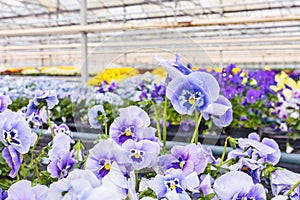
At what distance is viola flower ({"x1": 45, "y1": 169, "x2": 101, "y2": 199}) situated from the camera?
0.30 m

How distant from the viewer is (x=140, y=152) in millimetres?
473

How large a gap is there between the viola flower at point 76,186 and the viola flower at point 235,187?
0.15 meters

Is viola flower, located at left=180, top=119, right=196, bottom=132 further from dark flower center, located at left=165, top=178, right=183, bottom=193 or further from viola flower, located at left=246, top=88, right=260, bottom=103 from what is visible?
viola flower, located at left=246, top=88, right=260, bottom=103

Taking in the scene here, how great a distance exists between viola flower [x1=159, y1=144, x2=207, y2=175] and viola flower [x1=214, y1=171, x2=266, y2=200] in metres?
0.06

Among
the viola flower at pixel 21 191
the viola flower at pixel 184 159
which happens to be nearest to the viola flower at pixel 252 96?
the viola flower at pixel 184 159

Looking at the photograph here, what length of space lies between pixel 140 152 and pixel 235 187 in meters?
0.10

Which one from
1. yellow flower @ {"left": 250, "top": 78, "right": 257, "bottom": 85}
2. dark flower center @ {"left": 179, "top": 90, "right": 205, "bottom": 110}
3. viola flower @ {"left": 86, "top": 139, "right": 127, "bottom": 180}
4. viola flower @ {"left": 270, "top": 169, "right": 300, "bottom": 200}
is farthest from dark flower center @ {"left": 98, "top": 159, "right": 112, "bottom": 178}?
yellow flower @ {"left": 250, "top": 78, "right": 257, "bottom": 85}

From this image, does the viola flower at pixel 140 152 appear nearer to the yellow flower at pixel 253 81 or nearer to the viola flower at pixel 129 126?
the viola flower at pixel 129 126

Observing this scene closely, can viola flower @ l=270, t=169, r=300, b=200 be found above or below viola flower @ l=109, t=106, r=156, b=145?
below

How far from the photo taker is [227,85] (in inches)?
101

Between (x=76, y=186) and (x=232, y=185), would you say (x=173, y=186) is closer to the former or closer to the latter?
(x=232, y=185)

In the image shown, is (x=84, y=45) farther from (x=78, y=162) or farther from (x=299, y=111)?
(x=78, y=162)

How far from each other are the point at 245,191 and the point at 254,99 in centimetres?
193

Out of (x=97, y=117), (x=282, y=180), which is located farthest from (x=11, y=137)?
(x=282, y=180)
